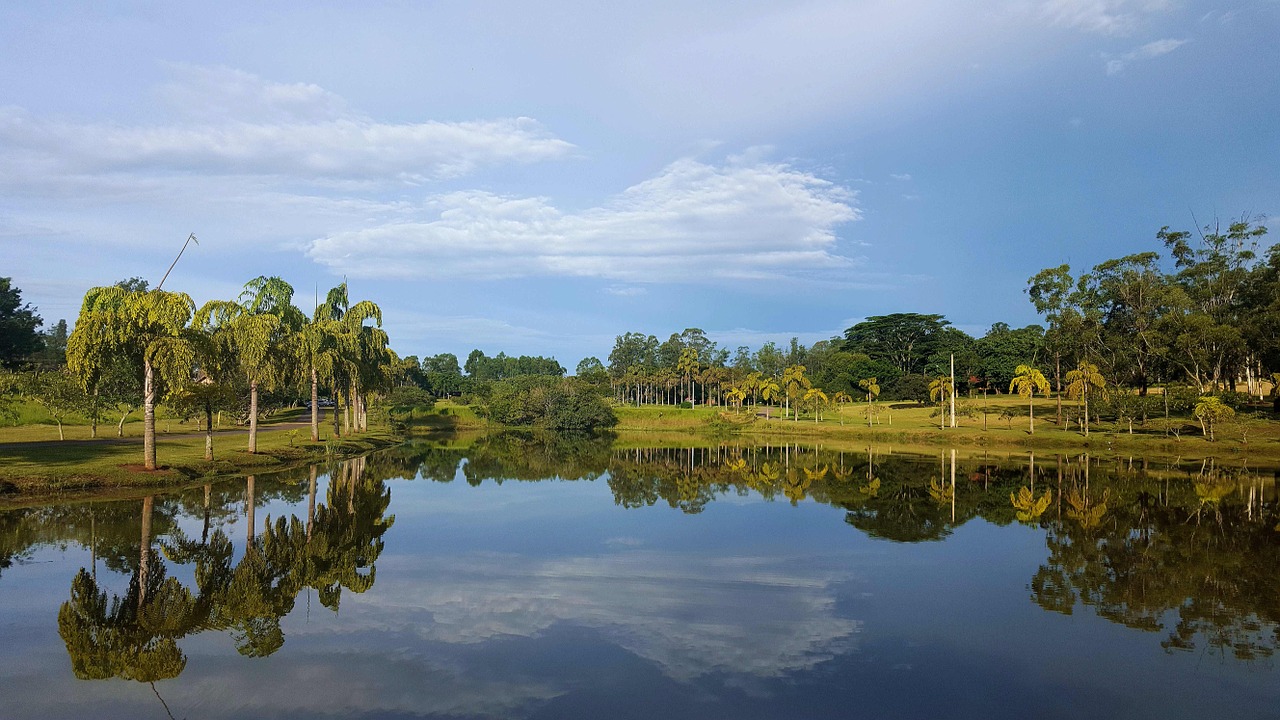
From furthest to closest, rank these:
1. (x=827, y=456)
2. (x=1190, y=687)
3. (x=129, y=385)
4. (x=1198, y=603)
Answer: (x=827, y=456) < (x=129, y=385) < (x=1198, y=603) < (x=1190, y=687)

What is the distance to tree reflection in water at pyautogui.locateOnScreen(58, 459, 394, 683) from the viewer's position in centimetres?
1041

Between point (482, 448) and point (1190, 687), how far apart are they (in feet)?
166

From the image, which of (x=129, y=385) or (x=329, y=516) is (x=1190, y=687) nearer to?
(x=329, y=516)

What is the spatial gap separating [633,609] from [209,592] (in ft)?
27.5

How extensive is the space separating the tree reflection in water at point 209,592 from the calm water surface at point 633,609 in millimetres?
73

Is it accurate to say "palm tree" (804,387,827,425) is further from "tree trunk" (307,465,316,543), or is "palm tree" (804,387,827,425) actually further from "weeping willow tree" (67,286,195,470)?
"weeping willow tree" (67,286,195,470)

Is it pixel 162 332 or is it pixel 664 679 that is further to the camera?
pixel 162 332

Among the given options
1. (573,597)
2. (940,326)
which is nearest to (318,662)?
(573,597)

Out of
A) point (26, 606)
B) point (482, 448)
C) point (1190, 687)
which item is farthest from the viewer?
point (482, 448)

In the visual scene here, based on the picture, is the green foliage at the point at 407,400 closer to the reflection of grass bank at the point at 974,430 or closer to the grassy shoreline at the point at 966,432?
the grassy shoreline at the point at 966,432

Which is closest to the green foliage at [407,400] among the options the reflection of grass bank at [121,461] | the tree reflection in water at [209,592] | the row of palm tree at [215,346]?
the row of palm tree at [215,346]

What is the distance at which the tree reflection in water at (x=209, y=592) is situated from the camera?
34.2ft

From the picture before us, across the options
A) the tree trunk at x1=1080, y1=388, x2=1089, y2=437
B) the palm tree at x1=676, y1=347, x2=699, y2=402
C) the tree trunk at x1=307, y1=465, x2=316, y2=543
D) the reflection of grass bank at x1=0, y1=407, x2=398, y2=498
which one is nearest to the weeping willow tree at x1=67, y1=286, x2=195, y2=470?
the reflection of grass bank at x1=0, y1=407, x2=398, y2=498

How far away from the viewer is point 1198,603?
13.6 m
